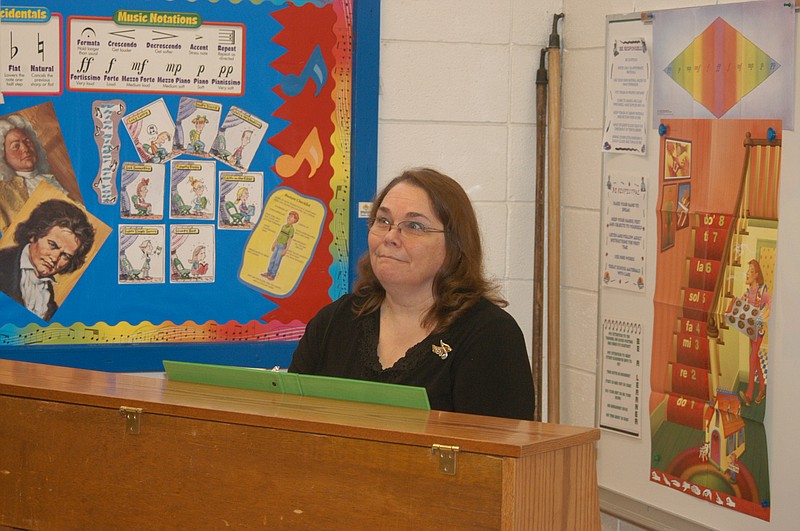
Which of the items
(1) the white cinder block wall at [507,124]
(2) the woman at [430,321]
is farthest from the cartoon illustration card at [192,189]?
Result: (2) the woman at [430,321]

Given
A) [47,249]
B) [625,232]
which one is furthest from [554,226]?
[47,249]

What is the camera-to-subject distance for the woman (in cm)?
203

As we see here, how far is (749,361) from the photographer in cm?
245

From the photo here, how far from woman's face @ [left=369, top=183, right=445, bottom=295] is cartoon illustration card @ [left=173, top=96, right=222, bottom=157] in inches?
37.5

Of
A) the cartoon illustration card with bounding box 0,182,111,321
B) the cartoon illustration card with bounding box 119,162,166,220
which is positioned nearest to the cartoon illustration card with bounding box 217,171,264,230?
the cartoon illustration card with bounding box 119,162,166,220

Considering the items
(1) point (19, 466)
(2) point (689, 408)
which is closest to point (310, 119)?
(2) point (689, 408)

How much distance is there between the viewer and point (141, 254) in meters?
2.94

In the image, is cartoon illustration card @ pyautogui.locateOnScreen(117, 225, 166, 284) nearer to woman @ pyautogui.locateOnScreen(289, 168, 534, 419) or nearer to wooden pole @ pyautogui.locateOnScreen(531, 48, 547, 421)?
woman @ pyautogui.locateOnScreen(289, 168, 534, 419)

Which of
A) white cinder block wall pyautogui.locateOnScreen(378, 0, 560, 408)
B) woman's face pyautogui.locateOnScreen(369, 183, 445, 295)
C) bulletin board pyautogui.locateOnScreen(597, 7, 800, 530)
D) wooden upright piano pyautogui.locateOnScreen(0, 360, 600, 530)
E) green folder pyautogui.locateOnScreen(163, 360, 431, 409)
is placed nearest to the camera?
wooden upright piano pyautogui.locateOnScreen(0, 360, 600, 530)

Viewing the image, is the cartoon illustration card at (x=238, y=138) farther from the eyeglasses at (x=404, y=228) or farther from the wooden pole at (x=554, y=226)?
the eyeglasses at (x=404, y=228)

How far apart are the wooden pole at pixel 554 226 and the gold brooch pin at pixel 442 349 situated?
1.12 meters

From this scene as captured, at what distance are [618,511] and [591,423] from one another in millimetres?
293

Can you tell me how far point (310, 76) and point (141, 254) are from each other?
26.8 inches

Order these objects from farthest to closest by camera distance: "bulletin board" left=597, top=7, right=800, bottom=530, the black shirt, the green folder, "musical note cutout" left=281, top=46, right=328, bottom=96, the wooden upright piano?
"musical note cutout" left=281, top=46, right=328, bottom=96
"bulletin board" left=597, top=7, right=800, bottom=530
the black shirt
the green folder
the wooden upright piano
